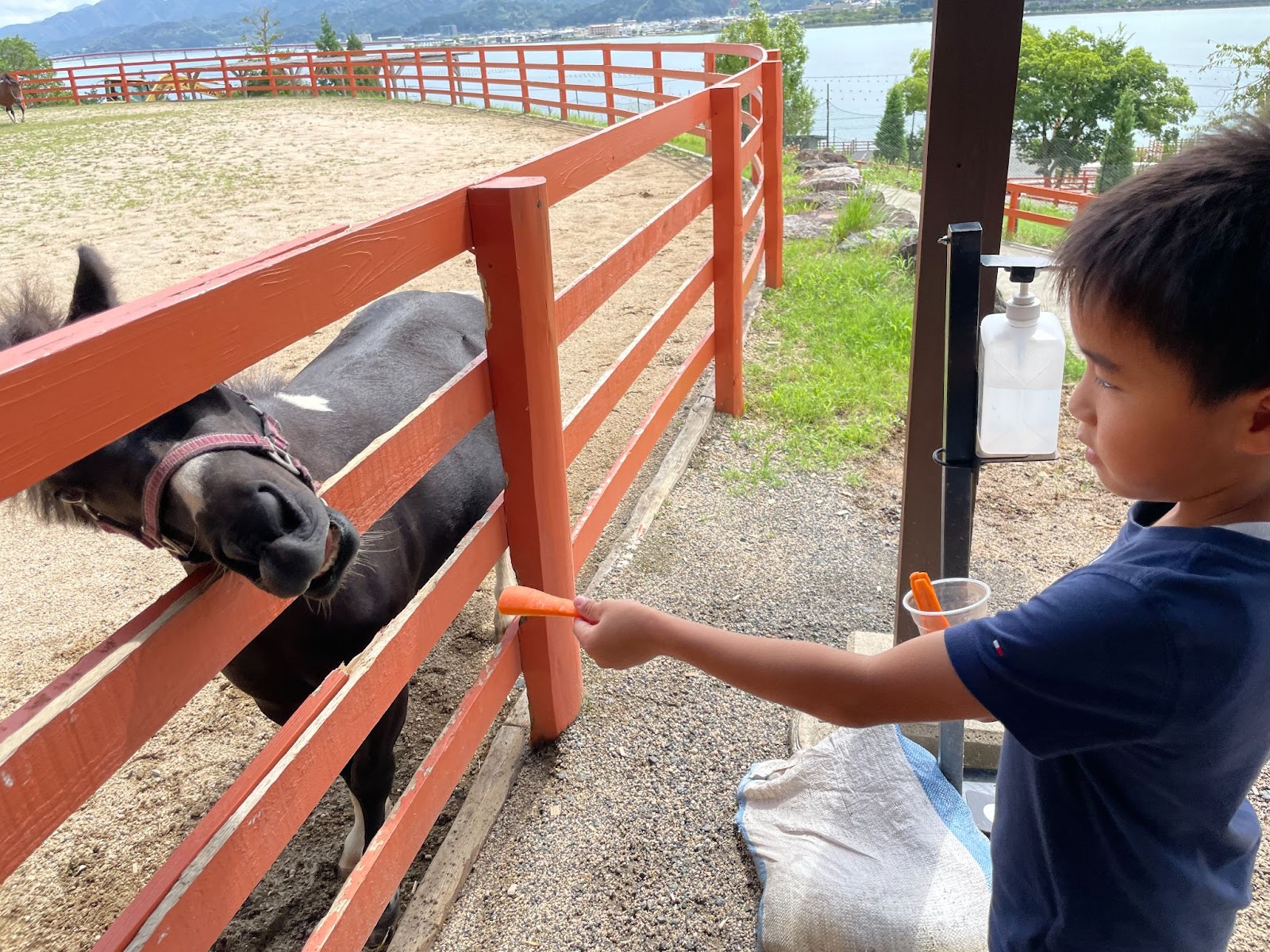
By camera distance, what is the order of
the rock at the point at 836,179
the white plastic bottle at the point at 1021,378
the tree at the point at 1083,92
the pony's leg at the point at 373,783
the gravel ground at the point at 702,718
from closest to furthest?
the white plastic bottle at the point at 1021,378 → the gravel ground at the point at 702,718 → the pony's leg at the point at 373,783 → the rock at the point at 836,179 → the tree at the point at 1083,92

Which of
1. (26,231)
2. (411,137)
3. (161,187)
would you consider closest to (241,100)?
(411,137)

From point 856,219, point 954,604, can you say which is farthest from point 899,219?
point 954,604

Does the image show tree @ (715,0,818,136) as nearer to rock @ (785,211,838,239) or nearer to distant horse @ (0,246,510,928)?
rock @ (785,211,838,239)

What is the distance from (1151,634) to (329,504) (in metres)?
1.32

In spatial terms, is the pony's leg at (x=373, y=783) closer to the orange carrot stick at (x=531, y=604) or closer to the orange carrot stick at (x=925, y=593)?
the orange carrot stick at (x=531, y=604)

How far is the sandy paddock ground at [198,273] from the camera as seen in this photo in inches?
99.3

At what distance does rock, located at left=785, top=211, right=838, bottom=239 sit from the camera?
9.01 meters

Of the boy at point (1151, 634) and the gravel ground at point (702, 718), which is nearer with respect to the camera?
the boy at point (1151, 634)

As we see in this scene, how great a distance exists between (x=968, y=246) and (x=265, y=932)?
2.42 m

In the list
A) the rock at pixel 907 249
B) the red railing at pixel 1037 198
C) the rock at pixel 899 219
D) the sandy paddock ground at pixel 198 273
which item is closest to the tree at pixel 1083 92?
the red railing at pixel 1037 198

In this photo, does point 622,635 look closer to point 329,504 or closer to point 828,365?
point 329,504

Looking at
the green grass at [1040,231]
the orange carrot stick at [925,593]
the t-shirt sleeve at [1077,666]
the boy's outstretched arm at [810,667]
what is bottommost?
the green grass at [1040,231]

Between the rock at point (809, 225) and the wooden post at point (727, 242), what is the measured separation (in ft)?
14.9

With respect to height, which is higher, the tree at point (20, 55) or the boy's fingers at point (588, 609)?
the tree at point (20, 55)
